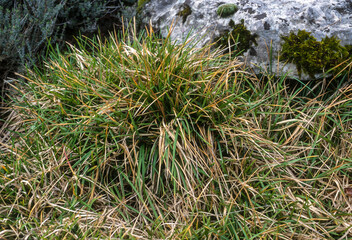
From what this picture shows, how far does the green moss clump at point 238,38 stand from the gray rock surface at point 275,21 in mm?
36

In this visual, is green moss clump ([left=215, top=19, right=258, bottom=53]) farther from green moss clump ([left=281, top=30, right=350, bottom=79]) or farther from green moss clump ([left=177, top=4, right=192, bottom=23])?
green moss clump ([left=177, top=4, right=192, bottom=23])

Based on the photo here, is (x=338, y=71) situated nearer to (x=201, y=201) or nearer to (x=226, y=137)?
(x=226, y=137)

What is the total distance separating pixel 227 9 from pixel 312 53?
2.68 feet

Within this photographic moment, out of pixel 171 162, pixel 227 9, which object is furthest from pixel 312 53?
pixel 171 162

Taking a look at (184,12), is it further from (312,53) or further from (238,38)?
(312,53)

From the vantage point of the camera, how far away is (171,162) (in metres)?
2.23

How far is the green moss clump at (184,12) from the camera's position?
311cm

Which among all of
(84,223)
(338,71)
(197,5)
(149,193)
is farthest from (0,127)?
(338,71)

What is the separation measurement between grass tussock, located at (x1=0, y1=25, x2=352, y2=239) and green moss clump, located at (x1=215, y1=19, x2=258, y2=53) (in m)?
0.33

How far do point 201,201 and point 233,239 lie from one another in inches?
11.8

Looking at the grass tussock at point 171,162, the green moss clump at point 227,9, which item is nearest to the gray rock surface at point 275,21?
the green moss clump at point 227,9

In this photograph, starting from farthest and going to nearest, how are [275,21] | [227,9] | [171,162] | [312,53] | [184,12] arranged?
[184,12] < [227,9] < [275,21] < [312,53] < [171,162]

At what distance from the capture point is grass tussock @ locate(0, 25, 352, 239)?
2.05 metres

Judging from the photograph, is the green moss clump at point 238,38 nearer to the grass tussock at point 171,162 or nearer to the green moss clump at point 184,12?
the grass tussock at point 171,162
